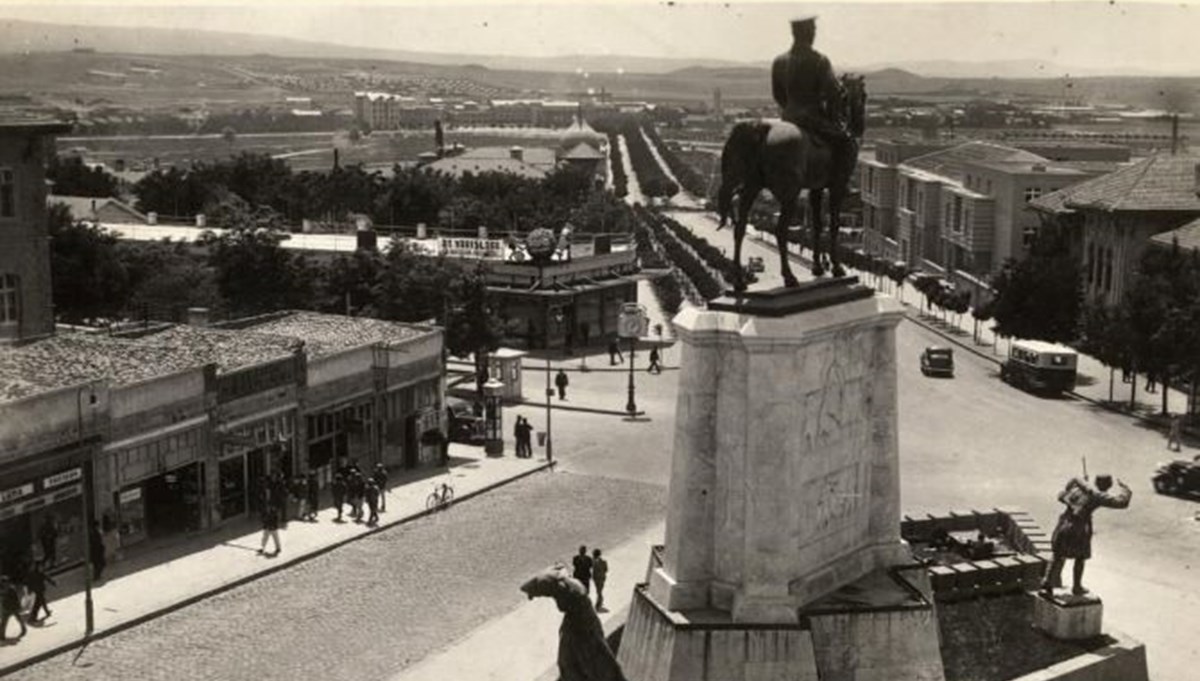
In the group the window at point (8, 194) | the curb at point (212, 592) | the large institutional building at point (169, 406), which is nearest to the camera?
the curb at point (212, 592)

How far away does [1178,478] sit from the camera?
39.9m

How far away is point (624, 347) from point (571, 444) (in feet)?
73.7

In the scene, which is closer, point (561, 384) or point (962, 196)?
point (561, 384)

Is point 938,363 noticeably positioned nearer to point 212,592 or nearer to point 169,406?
point 169,406

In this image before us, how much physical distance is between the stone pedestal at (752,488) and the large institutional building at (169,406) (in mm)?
14867

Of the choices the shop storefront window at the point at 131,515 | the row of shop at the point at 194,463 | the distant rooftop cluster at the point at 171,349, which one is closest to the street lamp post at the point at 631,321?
the distant rooftop cluster at the point at 171,349

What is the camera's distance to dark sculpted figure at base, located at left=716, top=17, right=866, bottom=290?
1995 cm

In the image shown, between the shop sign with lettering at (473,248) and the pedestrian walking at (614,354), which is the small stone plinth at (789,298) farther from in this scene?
the shop sign with lettering at (473,248)

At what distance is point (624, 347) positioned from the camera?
224 feet

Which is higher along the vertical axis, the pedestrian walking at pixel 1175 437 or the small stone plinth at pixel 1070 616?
the small stone plinth at pixel 1070 616

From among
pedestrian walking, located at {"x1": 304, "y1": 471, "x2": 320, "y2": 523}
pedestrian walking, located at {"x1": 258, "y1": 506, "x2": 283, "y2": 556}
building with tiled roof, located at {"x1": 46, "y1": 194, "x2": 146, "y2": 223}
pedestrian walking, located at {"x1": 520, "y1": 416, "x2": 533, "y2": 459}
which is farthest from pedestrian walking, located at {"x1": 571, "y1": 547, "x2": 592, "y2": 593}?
building with tiled roof, located at {"x1": 46, "y1": 194, "x2": 146, "y2": 223}

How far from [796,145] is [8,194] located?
33703 millimetres

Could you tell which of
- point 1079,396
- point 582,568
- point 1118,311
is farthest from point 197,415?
point 1079,396

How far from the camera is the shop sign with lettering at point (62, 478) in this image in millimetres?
29438
